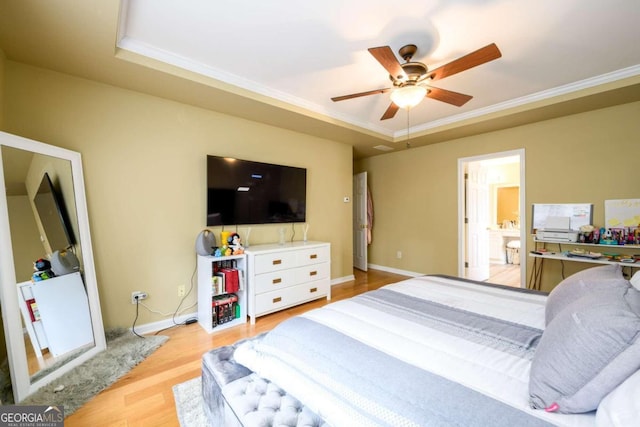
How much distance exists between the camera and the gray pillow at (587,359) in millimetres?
745

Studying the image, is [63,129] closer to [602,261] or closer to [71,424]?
[71,424]

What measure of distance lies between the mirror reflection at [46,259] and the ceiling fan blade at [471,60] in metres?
2.89

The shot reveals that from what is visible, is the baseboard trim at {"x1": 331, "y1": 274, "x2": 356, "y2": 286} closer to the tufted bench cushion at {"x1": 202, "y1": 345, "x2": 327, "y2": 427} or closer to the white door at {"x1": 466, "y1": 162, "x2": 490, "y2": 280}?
the white door at {"x1": 466, "y1": 162, "x2": 490, "y2": 280}

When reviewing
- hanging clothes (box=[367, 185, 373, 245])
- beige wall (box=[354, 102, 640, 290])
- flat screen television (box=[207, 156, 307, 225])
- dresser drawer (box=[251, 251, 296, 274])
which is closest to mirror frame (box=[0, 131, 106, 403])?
flat screen television (box=[207, 156, 307, 225])

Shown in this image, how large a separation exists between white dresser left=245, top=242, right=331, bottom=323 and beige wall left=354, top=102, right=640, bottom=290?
204 centimetres

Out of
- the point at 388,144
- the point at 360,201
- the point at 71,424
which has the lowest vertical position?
the point at 71,424

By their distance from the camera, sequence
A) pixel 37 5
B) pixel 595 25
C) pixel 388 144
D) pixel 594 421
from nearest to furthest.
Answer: pixel 594 421
pixel 37 5
pixel 595 25
pixel 388 144

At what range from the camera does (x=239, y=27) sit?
1.90m

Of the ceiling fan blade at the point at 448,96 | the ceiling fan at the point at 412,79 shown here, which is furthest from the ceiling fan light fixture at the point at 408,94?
the ceiling fan blade at the point at 448,96

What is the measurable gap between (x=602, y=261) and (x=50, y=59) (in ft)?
17.2

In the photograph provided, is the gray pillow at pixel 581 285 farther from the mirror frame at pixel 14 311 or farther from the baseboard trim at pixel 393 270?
the baseboard trim at pixel 393 270

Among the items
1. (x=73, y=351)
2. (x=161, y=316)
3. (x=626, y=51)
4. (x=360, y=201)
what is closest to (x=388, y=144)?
(x=360, y=201)

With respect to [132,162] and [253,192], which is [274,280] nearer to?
[253,192]

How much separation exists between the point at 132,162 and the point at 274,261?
1683mm
